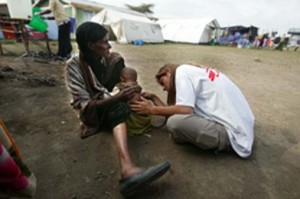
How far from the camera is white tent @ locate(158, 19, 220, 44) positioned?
18.2 metres

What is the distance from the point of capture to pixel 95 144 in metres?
1.83

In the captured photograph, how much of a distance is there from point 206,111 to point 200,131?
0.60ft

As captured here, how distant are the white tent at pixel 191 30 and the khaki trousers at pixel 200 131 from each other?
17522 millimetres

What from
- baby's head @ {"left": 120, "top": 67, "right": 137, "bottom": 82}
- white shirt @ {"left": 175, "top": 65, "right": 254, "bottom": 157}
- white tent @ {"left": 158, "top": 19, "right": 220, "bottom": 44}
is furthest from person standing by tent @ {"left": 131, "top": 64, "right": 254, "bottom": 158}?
white tent @ {"left": 158, "top": 19, "right": 220, "bottom": 44}

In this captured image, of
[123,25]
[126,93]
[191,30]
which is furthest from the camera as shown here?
[191,30]

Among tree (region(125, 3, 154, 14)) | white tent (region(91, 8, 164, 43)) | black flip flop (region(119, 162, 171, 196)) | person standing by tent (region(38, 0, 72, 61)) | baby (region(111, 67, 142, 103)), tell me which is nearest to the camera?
black flip flop (region(119, 162, 171, 196))

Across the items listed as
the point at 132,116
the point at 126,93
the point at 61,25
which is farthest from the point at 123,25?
the point at 126,93

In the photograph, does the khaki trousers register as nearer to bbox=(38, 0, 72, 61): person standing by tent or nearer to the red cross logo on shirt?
the red cross logo on shirt

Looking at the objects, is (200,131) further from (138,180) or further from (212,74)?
(138,180)

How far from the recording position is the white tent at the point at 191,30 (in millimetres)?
18223

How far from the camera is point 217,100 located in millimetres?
1560

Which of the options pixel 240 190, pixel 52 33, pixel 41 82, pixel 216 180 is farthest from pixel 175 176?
pixel 52 33

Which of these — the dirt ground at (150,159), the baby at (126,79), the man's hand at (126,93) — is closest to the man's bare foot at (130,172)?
the dirt ground at (150,159)

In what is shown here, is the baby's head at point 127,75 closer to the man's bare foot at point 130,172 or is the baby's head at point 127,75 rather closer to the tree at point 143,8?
the man's bare foot at point 130,172
